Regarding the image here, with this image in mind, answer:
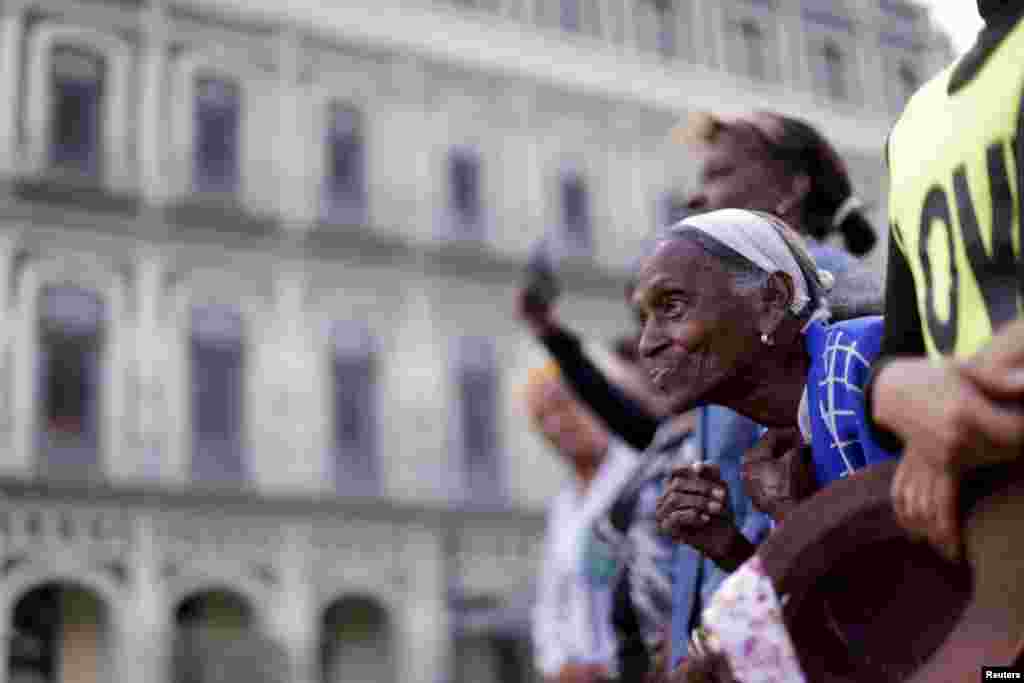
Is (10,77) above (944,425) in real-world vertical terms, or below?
above

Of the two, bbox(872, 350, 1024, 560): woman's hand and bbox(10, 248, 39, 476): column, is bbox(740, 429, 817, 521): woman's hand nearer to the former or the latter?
bbox(872, 350, 1024, 560): woman's hand

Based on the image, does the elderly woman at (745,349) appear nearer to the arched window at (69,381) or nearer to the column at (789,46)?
the arched window at (69,381)

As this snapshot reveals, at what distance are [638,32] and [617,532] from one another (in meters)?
15.3

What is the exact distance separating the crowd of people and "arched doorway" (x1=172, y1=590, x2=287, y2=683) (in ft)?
36.7

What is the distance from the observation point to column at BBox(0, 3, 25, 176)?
12570 millimetres

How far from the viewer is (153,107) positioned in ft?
44.9

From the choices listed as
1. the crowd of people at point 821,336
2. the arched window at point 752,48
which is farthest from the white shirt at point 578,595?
the arched window at point 752,48

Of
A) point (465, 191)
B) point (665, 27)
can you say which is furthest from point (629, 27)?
point (465, 191)

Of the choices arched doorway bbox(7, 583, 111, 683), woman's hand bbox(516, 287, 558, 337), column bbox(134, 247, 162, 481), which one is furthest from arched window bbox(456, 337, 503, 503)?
woman's hand bbox(516, 287, 558, 337)

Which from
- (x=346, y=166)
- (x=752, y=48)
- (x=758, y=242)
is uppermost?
(x=752, y=48)

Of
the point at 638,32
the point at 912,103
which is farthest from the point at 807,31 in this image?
the point at 912,103

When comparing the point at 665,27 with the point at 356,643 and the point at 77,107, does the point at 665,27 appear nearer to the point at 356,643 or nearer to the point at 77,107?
the point at 77,107

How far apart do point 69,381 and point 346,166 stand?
14.4ft

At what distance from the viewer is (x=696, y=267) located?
1291mm
